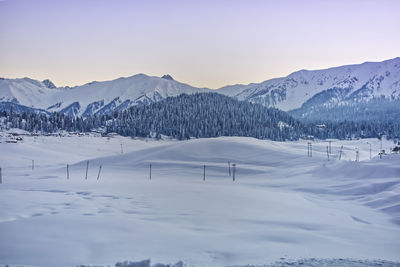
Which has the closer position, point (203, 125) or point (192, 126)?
point (203, 125)

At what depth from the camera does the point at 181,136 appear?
Result: 16350 centimetres

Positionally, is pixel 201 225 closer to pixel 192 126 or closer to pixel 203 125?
pixel 203 125

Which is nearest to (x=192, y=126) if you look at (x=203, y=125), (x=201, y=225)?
(x=203, y=125)

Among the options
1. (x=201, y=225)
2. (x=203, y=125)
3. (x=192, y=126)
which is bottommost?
(x=201, y=225)

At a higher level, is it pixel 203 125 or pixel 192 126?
pixel 203 125

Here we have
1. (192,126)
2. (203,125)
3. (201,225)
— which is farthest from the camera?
(192,126)

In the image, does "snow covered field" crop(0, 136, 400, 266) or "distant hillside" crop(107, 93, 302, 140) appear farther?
"distant hillside" crop(107, 93, 302, 140)

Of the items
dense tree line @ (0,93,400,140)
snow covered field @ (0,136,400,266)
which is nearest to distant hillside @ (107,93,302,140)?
dense tree line @ (0,93,400,140)

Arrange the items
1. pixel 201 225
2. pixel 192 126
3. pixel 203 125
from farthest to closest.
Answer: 1. pixel 192 126
2. pixel 203 125
3. pixel 201 225

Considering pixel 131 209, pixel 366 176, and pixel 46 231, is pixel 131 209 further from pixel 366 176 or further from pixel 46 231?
pixel 366 176

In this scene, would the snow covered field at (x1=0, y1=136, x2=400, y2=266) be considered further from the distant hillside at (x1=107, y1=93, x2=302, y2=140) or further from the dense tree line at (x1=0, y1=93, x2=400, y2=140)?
the dense tree line at (x1=0, y1=93, x2=400, y2=140)

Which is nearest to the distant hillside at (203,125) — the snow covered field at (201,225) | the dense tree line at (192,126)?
the dense tree line at (192,126)

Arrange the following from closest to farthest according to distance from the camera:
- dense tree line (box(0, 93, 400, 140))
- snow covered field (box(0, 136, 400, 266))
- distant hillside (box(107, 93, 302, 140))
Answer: snow covered field (box(0, 136, 400, 266)) → dense tree line (box(0, 93, 400, 140)) → distant hillside (box(107, 93, 302, 140))

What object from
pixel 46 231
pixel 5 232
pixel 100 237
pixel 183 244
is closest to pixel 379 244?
pixel 183 244
